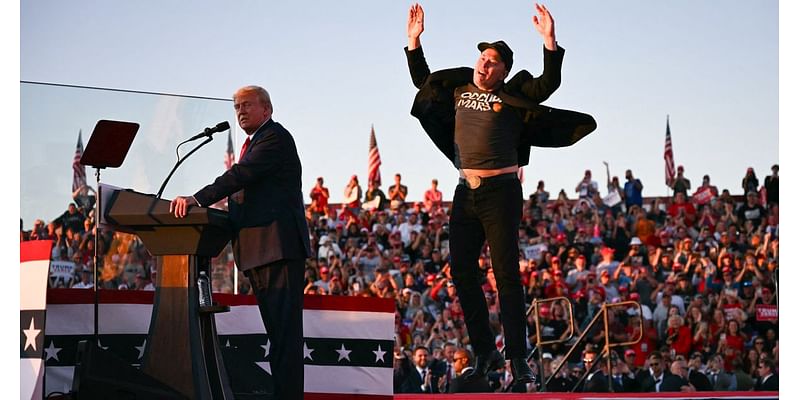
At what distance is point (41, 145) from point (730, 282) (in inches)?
383

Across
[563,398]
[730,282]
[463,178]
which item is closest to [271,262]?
[463,178]

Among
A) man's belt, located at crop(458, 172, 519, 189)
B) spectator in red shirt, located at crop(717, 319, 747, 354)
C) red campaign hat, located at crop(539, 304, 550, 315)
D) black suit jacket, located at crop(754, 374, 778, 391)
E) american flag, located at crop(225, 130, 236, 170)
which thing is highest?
american flag, located at crop(225, 130, 236, 170)

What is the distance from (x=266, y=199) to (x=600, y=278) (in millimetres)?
8719

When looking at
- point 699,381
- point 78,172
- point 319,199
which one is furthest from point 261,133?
point 319,199

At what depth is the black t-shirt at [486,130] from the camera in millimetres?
6414

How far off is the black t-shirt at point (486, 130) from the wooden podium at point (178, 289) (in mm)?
1376

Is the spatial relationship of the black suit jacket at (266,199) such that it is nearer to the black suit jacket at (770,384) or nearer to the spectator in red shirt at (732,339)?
the black suit jacket at (770,384)

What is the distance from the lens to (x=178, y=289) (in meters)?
6.34

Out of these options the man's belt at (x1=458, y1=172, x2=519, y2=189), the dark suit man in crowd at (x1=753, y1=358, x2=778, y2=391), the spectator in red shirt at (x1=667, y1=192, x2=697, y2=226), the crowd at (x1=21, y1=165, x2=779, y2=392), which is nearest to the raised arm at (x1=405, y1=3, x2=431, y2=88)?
the man's belt at (x1=458, y1=172, x2=519, y2=189)

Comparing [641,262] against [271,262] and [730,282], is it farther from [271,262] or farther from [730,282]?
[271,262]

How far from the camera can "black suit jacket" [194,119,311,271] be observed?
6.36 metres

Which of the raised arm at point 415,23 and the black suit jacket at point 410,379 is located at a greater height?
the raised arm at point 415,23

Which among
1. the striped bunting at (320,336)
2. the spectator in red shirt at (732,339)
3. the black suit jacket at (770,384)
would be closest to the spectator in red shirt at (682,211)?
the spectator in red shirt at (732,339)

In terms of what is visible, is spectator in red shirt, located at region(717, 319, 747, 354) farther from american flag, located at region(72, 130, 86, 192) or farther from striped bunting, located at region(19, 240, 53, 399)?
striped bunting, located at region(19, 240, 53, 399)
